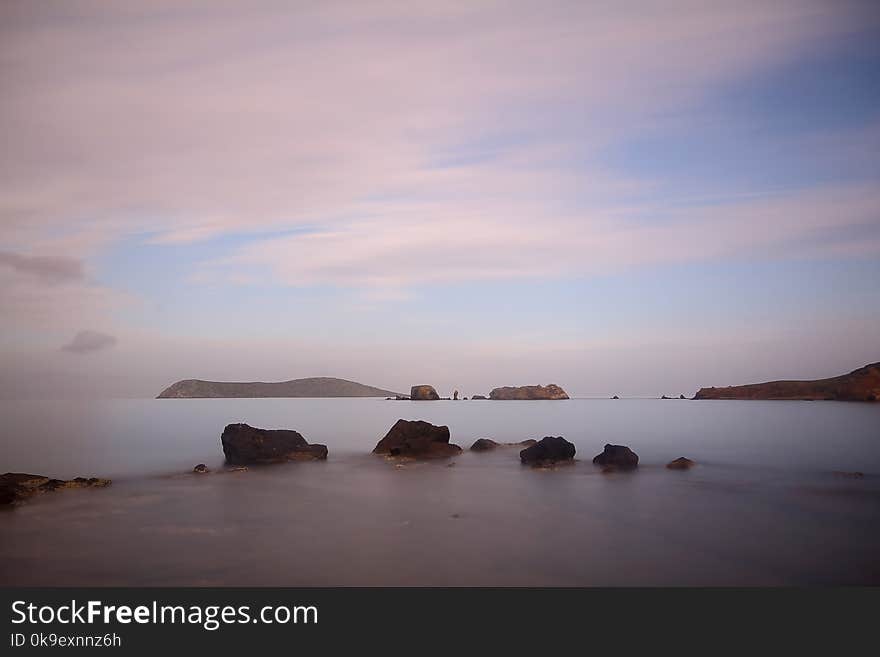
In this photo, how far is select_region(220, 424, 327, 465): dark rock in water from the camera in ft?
102

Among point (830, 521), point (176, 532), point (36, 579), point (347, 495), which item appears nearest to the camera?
point (36, 579)

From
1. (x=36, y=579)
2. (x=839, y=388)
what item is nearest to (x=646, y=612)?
(x=36, y=579)

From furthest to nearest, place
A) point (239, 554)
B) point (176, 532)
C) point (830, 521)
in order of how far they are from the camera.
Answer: point (830, 521), point (176, 532), point (239, 554)

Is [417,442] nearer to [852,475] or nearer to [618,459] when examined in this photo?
[618,459]

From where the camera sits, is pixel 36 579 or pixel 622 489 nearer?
pixel 36 579

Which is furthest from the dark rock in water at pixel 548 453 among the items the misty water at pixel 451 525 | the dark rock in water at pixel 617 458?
the dark rock in water at pixel 617 458

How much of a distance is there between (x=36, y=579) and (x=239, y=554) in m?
4.12

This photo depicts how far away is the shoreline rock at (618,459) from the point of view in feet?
91.9

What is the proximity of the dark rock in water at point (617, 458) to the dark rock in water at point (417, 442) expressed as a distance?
10.3 m

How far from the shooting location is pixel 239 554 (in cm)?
1327

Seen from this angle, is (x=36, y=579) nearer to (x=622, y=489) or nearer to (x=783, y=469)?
(x=622, y=489)

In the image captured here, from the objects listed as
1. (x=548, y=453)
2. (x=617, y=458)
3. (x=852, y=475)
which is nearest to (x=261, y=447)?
(x=548, y=453)

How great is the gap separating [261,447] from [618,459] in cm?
2017

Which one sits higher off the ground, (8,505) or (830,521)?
(8,505)
